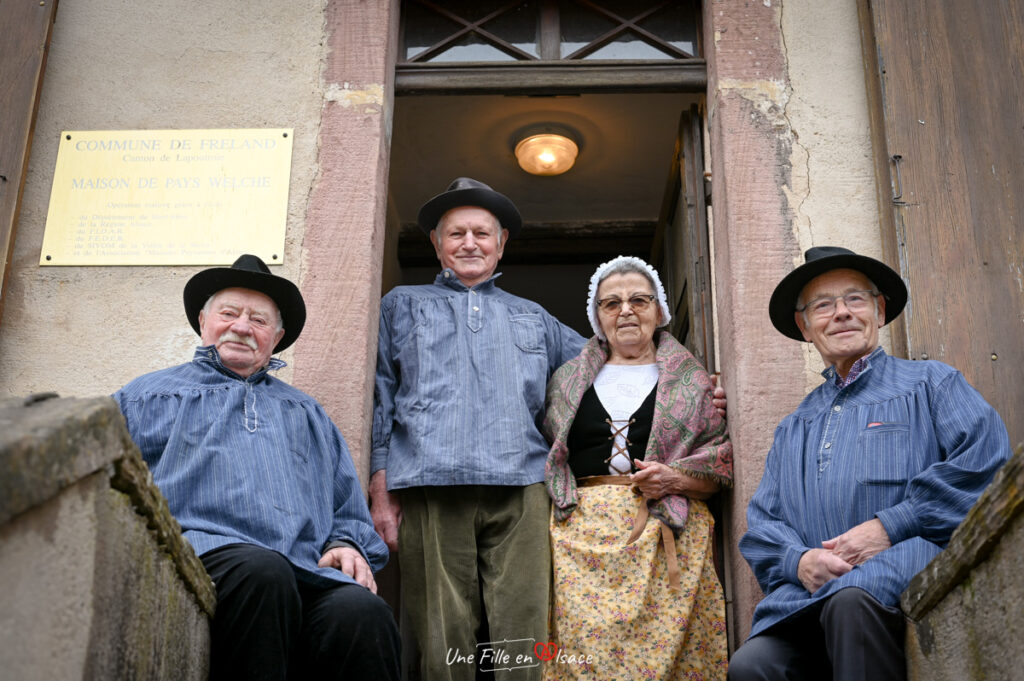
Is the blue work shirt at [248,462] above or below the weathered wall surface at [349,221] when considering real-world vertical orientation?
below

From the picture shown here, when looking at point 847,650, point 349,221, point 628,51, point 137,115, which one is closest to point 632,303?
point 349,221

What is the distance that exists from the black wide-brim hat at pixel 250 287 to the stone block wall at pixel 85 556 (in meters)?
1.23

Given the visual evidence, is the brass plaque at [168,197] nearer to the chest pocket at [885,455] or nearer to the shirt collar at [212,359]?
the shirt collar at [212,359]

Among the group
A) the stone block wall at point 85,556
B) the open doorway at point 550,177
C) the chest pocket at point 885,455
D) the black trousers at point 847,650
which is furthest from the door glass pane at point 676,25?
the stone block wall at point 85,556

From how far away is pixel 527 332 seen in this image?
438 centimetres

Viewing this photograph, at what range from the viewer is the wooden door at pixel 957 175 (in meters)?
4.04

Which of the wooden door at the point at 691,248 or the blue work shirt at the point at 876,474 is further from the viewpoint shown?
the wooden door at the point at 691,248

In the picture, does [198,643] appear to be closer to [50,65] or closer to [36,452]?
[36,452]

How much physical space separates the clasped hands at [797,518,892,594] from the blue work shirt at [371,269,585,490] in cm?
116

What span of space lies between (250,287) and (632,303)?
147cm

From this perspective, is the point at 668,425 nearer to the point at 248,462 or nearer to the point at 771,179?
the point at 771,179

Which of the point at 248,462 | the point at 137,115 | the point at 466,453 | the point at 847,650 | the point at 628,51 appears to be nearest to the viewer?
the point at 847,650

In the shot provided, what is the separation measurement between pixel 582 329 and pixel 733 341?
13.9 feet

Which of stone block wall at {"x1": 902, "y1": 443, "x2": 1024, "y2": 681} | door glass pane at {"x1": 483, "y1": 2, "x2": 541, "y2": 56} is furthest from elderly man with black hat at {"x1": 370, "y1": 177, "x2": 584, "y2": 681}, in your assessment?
stone block wall at {"x1": 902, "y1": 443, "x2": 1024, "y2": 681}
